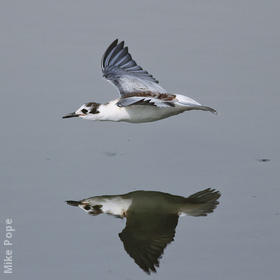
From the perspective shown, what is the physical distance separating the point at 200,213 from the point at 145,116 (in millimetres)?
1846

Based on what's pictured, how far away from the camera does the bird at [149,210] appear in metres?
7.14

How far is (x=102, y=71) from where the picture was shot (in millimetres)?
10125

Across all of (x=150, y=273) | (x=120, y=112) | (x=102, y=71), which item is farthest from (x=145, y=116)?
(x=150, y=273)

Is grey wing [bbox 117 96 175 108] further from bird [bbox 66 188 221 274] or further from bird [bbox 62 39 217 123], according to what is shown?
bird [bbox 66 188 221 274]

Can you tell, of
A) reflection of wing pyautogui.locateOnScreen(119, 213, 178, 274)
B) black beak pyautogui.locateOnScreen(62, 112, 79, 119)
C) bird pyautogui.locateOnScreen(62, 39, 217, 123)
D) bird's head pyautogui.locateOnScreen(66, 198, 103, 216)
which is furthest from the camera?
black beak pyautogui.locateOnScreen(62, 112, 79, 119)

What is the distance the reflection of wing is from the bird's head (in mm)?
325

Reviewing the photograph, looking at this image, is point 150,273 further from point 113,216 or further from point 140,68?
point 140,68

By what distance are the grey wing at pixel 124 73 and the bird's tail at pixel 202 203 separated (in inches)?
85.8

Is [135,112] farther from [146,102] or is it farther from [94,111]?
[146,102]

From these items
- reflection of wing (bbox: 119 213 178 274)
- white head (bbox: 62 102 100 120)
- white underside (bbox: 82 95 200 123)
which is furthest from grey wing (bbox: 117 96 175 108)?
reflection of wing (bbox: 119 213 178 274)

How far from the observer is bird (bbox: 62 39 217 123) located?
28.6 feet

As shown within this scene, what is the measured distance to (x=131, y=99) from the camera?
852 centimetres

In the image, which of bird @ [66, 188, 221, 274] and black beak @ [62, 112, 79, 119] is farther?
black beak @ [62, 112, 79, 119]

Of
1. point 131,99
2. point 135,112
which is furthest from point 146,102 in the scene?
point 135,112
